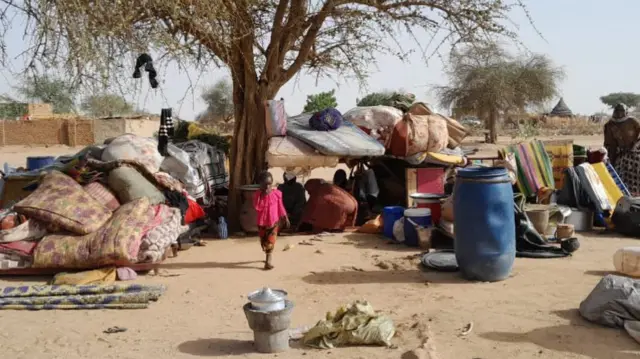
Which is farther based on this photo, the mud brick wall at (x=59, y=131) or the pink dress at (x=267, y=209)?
the mud brick wall at (x=59, y=131)

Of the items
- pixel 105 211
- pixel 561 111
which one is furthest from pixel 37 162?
pixel 561 111

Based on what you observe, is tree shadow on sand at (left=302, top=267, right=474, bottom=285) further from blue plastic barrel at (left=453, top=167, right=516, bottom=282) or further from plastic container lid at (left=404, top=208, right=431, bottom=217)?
plastic container lid at (left=404, top=208, right=431, bottom=217)

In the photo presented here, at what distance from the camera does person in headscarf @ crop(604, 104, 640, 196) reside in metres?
9.69

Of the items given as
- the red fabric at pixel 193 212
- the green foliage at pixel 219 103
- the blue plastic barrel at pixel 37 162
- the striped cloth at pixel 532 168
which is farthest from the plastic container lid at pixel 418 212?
the green foliage at pixel 219 103

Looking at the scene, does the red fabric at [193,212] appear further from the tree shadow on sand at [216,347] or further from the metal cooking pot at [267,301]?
the metal cooking pot at [267,301]

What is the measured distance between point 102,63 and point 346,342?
8.52 feet

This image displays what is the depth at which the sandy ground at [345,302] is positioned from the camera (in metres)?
4.26

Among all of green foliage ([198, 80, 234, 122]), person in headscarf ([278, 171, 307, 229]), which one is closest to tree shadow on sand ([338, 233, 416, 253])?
person in headscarf ([278, 171, 307, 229])

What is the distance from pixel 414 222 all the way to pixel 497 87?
2549cm

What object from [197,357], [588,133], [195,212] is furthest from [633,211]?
[588,133]

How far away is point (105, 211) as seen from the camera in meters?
7.03

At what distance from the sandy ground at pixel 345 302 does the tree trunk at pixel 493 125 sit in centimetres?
2472

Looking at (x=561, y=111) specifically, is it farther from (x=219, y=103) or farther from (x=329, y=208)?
(x=329, y=208)

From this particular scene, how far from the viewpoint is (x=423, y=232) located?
24.8ft
